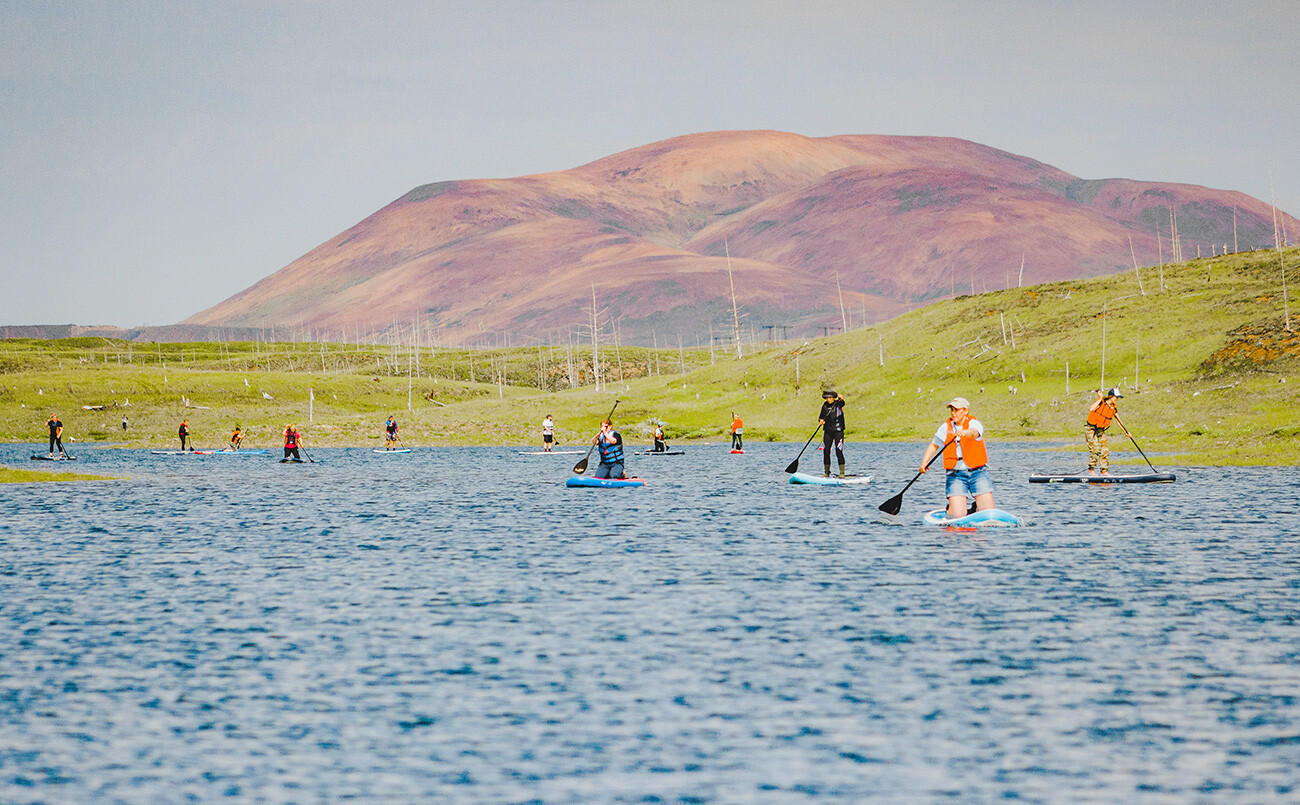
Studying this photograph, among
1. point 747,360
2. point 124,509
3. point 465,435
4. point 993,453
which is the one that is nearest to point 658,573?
point 124,509

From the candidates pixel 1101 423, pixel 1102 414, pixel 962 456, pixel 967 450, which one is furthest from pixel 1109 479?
pixel 967 450

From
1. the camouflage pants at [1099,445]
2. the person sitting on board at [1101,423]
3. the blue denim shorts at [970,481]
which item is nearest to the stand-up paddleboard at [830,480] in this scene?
the camouflage pants at [1099,445]

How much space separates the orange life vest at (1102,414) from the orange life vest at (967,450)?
18.8m

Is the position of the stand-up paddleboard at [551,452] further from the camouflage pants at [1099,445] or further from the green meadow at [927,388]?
the camouflage pants at [1099,445]

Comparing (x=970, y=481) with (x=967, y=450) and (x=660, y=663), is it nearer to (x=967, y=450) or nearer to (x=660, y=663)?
(x=967, y=450)

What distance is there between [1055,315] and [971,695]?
13521 centimetres

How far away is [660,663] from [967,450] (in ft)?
58.9

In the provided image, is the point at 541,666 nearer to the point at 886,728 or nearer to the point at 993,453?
the point at 886,728

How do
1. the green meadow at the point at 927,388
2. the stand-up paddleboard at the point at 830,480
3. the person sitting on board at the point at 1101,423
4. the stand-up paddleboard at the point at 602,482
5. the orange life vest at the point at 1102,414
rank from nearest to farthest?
the person sitting on board at the point at 1101,423 < the orange life vest at the point at 1102,414 < the stand-up paddleboard at the point at 830,480 < the stand-up paddleboard at the point at 602,482 < the green meadow at the point at 927,388

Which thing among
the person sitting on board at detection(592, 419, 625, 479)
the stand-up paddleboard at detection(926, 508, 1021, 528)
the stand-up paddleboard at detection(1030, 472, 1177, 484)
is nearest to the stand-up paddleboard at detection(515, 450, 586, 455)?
the person sitting on board at detection(592, 419, 625, 479)

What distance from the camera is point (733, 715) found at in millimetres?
16188

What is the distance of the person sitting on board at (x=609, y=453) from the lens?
57.4 metres

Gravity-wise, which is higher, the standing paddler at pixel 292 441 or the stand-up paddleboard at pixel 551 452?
the standing paddler at pixel 292 441

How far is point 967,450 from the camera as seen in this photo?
34.9 m
